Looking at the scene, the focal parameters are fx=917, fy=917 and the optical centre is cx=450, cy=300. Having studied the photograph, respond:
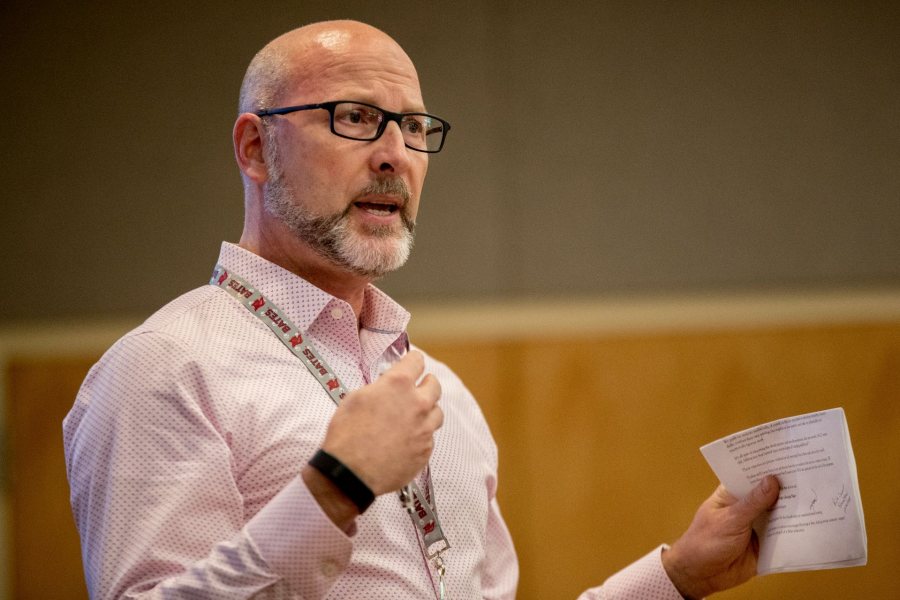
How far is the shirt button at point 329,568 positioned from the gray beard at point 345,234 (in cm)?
54

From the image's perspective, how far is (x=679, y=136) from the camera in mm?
→ 2928

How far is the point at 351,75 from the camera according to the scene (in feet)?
4.99

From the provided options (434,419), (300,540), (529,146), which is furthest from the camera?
(529,146)

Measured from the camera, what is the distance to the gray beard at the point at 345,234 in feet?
4.86

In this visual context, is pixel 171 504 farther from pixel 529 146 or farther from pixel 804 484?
pixel 529 146

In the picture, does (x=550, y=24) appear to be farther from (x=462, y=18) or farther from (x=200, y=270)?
(x=200, y=270)

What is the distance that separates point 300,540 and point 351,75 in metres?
0.79

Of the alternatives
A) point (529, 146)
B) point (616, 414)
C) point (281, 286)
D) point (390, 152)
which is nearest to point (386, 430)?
point (281, 286)

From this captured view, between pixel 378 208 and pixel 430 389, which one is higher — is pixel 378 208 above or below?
above

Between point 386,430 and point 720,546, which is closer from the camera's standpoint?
point 386,430

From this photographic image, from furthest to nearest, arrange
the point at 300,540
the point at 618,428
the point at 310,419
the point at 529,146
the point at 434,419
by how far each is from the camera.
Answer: the point at 529,146, the point at 618,428, the point at 310,419, the point at 434,419, the point at 300,540

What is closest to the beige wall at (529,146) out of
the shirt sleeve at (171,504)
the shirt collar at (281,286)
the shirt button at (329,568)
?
the shirt collar at (281,286)

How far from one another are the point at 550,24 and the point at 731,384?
1.27m

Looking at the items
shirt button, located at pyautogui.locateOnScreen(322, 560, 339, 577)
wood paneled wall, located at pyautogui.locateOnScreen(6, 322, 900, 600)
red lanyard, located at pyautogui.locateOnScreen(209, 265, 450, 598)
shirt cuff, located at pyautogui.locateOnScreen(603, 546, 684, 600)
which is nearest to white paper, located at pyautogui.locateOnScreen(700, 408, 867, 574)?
shirt cuff, located at pyautogui.locateOnScreen(603, 546, 684, 600)
